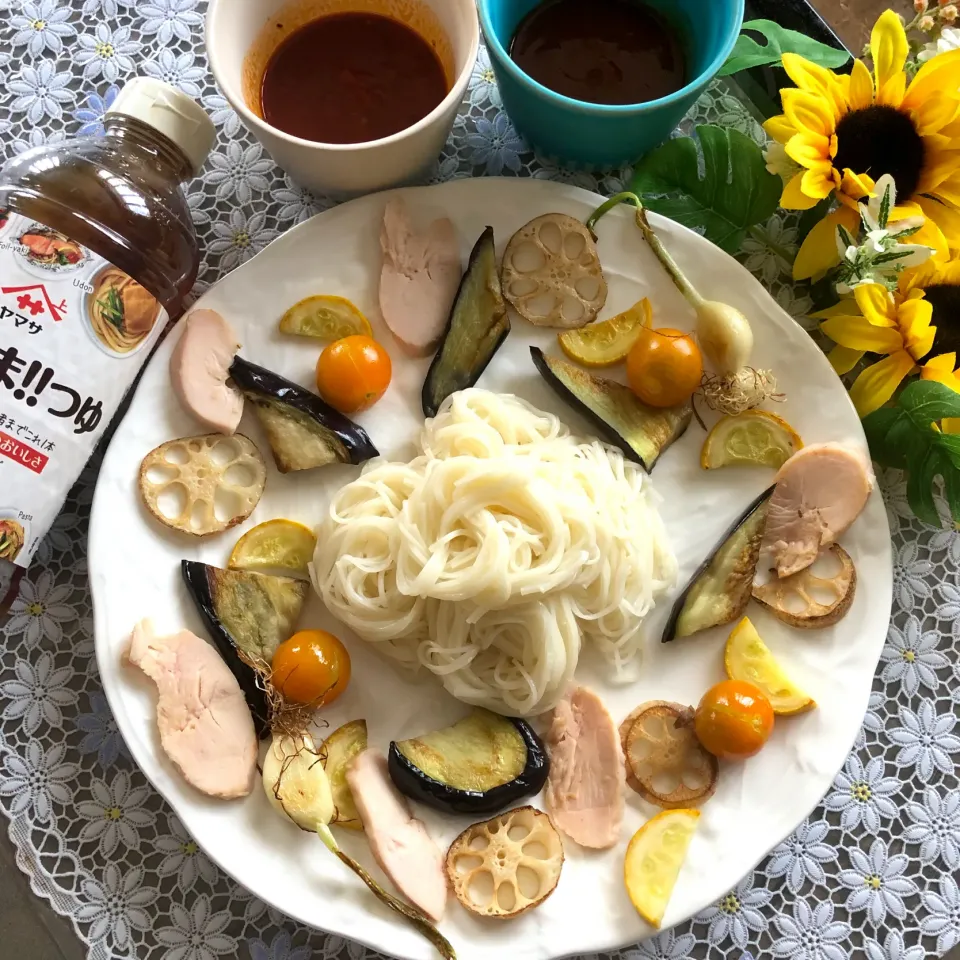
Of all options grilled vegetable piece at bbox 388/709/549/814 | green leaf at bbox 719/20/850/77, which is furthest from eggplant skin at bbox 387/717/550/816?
green leaf at bbox 719/20/850/77

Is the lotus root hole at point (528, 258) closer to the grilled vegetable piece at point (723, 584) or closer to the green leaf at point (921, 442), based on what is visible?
the grilled vegetable piece at point (723, 584)

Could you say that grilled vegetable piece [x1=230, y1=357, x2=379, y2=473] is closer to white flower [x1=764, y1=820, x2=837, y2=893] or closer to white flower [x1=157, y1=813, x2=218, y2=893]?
white flower [x1=157, y1=813, x2=218, y2=893]

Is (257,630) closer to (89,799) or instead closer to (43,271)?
(89,799)

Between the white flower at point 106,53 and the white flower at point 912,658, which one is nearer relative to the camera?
the white flower at point 912,658

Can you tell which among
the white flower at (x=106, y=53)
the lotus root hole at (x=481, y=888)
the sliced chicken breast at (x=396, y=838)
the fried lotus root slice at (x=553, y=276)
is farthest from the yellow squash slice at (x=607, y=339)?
the white flower at (x=106, y=53)

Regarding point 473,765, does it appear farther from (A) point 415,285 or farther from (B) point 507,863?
(A) point 415,285
